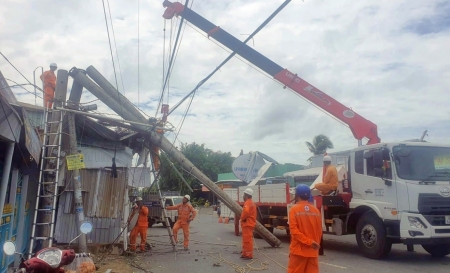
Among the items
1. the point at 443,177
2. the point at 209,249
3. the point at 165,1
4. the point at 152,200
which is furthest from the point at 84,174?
the point at 152,200

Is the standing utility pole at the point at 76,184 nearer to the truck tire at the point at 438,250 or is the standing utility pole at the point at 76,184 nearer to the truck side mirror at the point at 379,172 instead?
the truck side mirror at the point at 379,172

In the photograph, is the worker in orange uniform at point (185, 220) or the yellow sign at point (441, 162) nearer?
the yellow sign at point (441, 162)

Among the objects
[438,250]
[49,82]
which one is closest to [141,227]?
[49,82]

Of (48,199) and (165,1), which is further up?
(165,1)

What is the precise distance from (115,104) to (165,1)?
3.33 meters

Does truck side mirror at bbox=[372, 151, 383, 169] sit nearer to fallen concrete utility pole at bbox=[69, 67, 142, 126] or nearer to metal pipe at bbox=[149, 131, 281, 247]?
metal pipe at bbox=[149, 131, 281, 247]

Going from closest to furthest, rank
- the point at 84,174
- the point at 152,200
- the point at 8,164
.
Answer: the point at 8,164 < the point at 84,174 < the point at 152,200

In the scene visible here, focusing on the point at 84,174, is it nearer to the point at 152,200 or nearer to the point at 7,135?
the point at 7,135

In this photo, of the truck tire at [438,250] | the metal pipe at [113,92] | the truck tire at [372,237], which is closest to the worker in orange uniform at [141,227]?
the metal pipe at [113,92]

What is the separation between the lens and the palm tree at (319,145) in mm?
44625

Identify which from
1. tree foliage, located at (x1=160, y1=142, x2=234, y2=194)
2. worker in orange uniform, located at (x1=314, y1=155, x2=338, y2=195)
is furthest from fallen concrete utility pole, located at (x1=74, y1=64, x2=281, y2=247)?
tree foliage, located at (x1=160, y1=142, x2=234, y2=194)

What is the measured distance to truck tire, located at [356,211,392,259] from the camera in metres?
9.93

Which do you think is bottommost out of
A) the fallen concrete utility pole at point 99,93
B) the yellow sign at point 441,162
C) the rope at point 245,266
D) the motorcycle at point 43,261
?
the rope at point 245,266

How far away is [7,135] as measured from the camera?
222 inches
